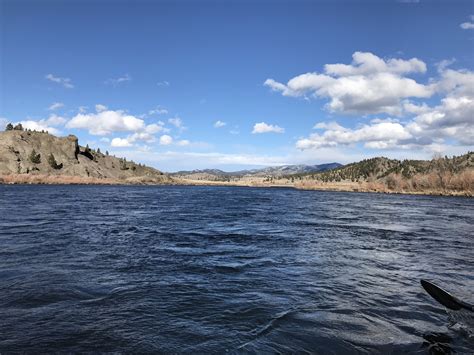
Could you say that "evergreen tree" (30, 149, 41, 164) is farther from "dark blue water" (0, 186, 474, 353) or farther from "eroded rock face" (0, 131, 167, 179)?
"dark blue water" (0, 186, 474, 353)

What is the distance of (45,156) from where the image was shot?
165m

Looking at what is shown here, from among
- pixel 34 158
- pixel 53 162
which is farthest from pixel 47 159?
pixel 34 158

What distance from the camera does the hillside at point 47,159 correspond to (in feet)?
472

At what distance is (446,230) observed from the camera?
30.0m

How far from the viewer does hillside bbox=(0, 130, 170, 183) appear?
144000 millimetres

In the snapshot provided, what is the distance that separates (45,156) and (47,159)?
3.69m

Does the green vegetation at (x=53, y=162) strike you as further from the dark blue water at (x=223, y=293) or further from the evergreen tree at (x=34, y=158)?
the dark blue water at (x=223, y=293)

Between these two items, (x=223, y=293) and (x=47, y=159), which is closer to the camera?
(x=223, y=293)

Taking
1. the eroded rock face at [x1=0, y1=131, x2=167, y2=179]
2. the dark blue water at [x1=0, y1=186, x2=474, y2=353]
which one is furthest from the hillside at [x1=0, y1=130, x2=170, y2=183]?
the dark blue water at [x1=0, y1=186, x2=474, y2=353]

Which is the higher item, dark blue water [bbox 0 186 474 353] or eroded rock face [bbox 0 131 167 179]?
eroded rock face [bbox 0 131 167 179]

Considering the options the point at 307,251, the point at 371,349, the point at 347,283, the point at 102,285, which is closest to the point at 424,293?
the point at 347,283

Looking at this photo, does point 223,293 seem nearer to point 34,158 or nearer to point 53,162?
point 34,158

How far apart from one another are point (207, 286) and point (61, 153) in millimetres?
181684

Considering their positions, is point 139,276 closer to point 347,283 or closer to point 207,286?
point 207,286
